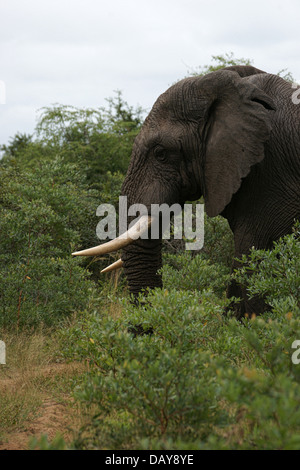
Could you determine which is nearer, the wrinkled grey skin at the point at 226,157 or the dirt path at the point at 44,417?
the dirt path at the point at 44,417

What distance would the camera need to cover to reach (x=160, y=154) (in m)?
5.49

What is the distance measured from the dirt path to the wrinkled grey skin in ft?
4.04

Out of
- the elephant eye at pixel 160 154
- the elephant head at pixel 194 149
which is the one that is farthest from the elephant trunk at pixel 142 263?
the elephant eye at pixel 160 154

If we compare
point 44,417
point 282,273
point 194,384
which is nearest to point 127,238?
point 282,273

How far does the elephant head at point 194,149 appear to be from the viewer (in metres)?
5.22

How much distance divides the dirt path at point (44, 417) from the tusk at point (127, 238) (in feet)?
3.87

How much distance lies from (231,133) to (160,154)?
67 centimetres

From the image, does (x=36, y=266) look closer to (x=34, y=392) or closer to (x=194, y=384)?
(x=34, y=392)

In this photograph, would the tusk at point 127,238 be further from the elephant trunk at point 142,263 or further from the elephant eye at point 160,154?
the elephant eye at point 160,154

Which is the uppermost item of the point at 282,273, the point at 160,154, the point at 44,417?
the point at 160,154

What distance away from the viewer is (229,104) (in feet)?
17.4
